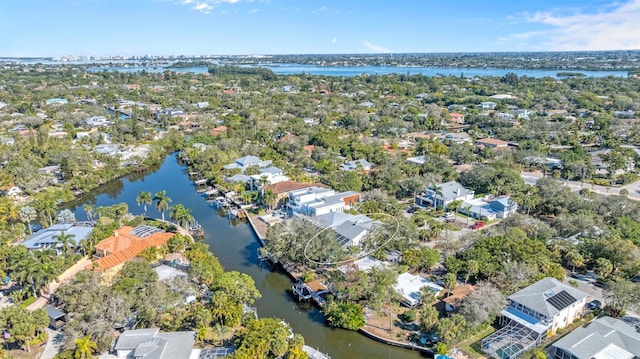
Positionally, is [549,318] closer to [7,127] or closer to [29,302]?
[29,302]

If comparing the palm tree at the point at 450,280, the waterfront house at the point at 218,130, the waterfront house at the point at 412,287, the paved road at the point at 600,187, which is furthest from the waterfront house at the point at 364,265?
the waterfront house at the point at 218,130

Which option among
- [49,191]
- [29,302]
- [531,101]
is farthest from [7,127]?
[531,101]

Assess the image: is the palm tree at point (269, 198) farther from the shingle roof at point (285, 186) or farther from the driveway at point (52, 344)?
the driveway at point (52, 344)

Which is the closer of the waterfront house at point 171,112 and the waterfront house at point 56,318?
the waterfront house at point 56,318

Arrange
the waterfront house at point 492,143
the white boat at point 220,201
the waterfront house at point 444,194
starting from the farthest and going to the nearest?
1. the waterfront house at point 492,143
2. the white boat at point 220,201
3. the waterfront house at point 444,194

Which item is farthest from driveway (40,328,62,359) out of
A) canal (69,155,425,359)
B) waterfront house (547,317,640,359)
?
waterfront house (547,317,640,359)

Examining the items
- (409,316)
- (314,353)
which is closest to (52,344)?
(314,353)
